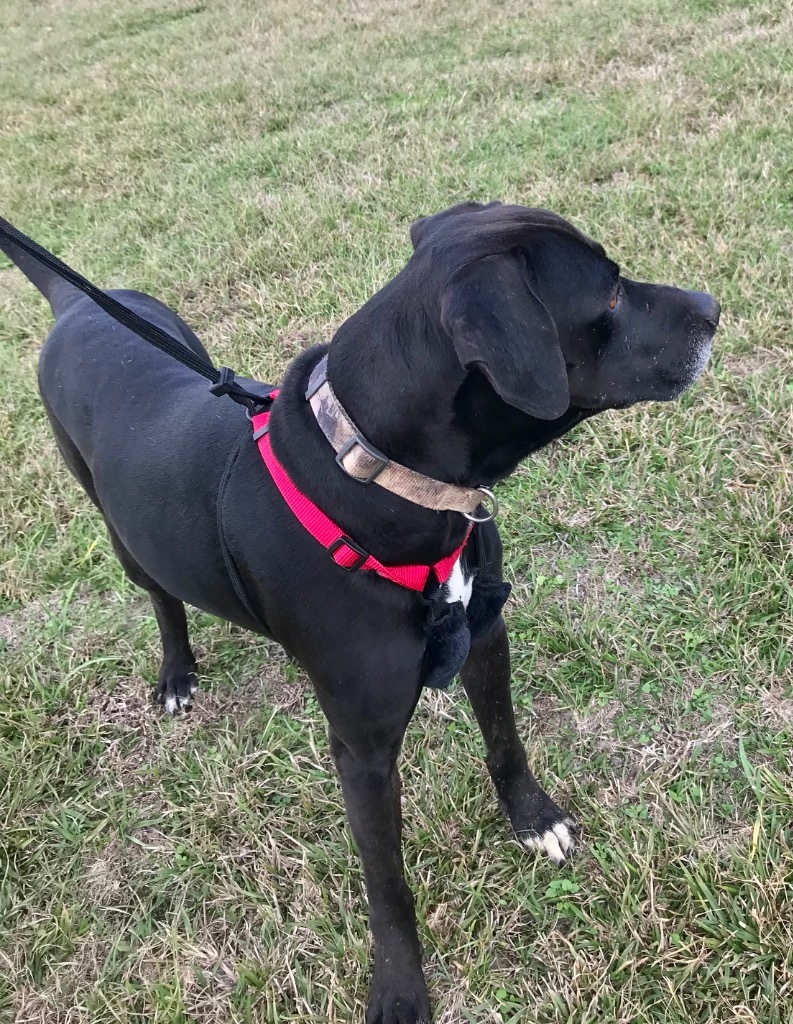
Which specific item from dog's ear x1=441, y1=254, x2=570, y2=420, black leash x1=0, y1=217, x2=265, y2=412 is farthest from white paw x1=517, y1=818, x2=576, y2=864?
black leash x1=0, y1=217, x2=265, y2=412

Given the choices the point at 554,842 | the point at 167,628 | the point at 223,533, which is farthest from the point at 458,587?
the point at 167,628

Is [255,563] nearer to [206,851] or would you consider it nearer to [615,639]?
[206,851]

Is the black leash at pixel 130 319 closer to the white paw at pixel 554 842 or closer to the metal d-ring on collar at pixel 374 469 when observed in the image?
the metal d-ring on collar at pixel 374 469

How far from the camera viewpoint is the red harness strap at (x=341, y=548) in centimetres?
162

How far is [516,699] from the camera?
2516 mm

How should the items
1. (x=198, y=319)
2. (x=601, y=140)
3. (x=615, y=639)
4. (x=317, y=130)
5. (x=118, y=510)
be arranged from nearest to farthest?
(x=118, y=510)
(x=615, y=639)
(x=198, y=319)
(x=601, y=140)
(x=317, y=130)

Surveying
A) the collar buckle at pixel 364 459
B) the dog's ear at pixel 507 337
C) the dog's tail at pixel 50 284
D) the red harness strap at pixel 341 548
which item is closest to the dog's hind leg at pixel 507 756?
the red harness strap at pixel 341 548

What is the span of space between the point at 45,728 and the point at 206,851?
0.80 m

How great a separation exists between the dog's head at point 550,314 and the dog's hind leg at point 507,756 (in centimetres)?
76

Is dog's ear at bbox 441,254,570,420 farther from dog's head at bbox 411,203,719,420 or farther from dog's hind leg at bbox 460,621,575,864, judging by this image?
dog's hind leg at bbox 460,621,575,864

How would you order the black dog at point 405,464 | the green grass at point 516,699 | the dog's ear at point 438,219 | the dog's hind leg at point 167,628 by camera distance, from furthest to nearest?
the dog's hind leg at point 167,628 < the green grass at point 516,699 < the dog's ear at point 438,219 < the black dog at point 405,464

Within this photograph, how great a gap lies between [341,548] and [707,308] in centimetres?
102

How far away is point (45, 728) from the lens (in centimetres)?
270

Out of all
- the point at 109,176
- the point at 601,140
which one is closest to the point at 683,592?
the point at 601,140
